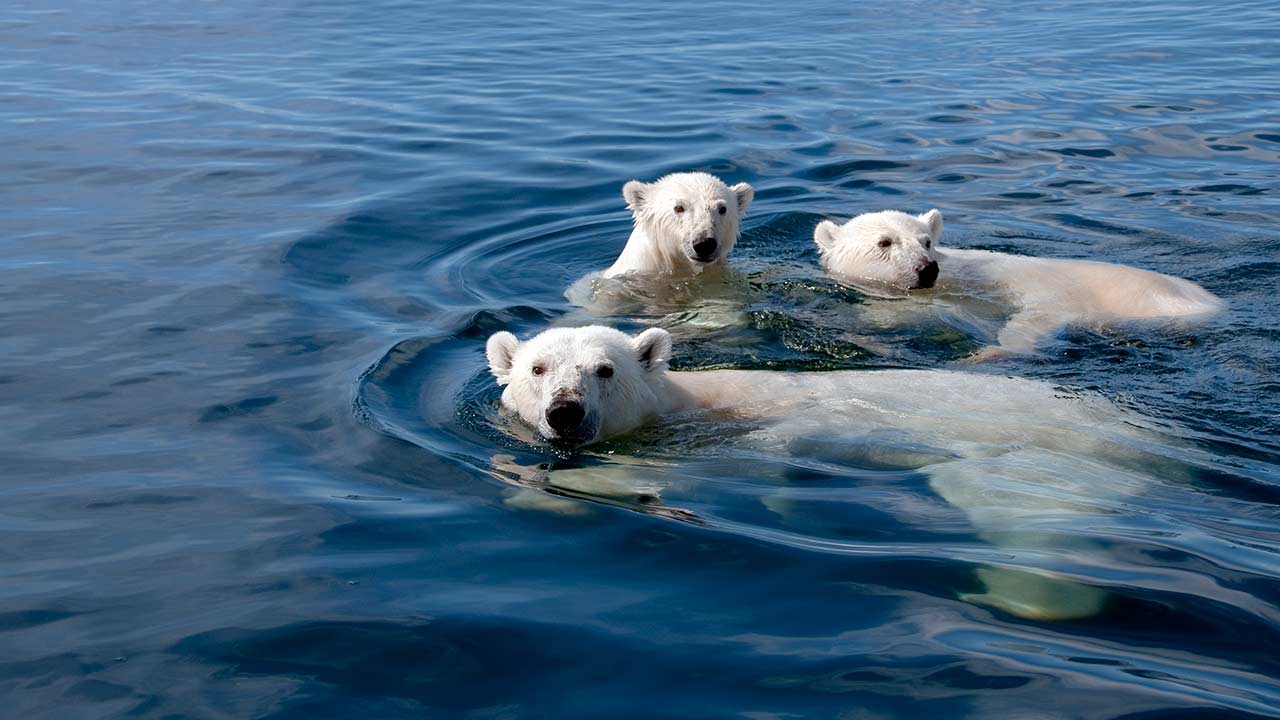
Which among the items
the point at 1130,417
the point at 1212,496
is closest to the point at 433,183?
the point at 1130,417

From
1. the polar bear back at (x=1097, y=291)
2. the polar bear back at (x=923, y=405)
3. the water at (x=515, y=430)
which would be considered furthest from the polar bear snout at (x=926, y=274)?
the polar bear back at (x=923, y=405)

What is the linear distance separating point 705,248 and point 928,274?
5.24 ft

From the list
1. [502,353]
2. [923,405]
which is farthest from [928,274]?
[502,353]

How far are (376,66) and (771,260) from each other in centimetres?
1085

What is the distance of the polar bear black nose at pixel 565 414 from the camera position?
18.9 feet

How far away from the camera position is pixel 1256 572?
434 centimetres

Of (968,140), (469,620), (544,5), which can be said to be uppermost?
(544,5)

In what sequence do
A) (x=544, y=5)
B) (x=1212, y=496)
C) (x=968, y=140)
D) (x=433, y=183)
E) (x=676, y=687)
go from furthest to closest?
(x=544, y=5)
(x=968, y=140)
(x=433, y=183)
(x=1212, y=496)
(x=676, y=687)

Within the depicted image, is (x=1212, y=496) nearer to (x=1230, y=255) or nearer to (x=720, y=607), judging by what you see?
(x=720, y=607)

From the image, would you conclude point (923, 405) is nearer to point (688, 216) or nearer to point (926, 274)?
point (926, 274)

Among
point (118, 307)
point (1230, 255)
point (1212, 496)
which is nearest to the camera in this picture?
point (1212, 496)

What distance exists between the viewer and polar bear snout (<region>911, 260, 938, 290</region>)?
8.75 metres

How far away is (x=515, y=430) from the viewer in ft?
20.8

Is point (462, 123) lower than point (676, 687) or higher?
higher
